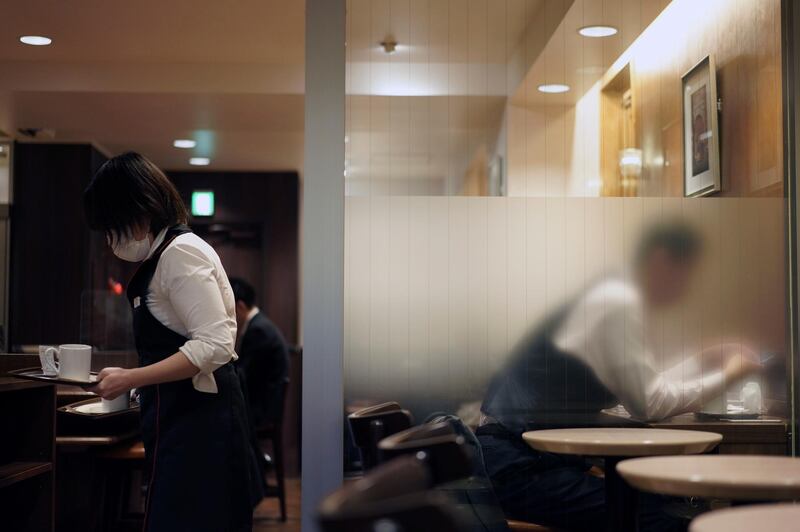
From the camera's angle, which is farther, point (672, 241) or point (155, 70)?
point (155, 70)

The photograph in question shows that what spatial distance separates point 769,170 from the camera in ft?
11.0

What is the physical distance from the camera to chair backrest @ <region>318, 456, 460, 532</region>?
1.37 m

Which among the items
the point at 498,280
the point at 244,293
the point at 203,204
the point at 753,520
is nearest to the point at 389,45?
the point at 498,280

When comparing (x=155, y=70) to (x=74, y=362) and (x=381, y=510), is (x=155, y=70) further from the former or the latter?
(x=381, y=510)

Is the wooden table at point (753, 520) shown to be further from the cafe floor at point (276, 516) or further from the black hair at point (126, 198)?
→ the cafe floor at point (276, 516)

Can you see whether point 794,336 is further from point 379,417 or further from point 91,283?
point 91,283

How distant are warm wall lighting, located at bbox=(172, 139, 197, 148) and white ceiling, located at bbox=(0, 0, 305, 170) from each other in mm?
85

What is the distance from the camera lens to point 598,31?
3326 millimetres

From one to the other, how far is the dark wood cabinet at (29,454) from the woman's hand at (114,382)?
807mm

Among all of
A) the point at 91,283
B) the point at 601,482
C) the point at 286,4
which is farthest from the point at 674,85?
the point at 91,283

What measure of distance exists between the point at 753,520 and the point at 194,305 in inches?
53.1

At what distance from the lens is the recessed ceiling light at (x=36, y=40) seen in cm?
525

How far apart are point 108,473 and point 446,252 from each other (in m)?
2.01

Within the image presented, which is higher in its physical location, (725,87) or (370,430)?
(725,87)
